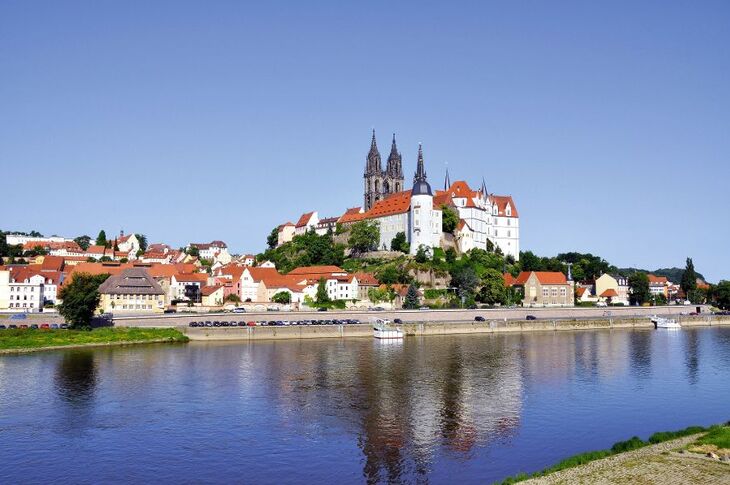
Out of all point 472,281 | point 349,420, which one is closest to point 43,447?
point 349,420

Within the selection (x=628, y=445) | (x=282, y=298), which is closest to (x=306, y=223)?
(x=282, y=298)

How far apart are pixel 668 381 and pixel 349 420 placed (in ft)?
77.1

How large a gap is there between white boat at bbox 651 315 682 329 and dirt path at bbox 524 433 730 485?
69.5 metres

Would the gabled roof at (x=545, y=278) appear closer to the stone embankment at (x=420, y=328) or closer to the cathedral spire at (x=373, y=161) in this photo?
the stone embankment at (x=420, y=328)

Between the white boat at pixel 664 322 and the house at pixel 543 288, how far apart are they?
41.8ft

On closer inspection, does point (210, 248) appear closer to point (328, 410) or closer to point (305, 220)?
point (305, 220)

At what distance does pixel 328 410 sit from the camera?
114 ft

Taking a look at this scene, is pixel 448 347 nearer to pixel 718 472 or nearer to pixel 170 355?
pixel 170 355

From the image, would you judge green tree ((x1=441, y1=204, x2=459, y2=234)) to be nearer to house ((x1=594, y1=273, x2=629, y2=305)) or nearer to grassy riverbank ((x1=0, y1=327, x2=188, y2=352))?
house ((x1=594, y1=273, x2=629, y2=305))

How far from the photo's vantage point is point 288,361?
51750 mm

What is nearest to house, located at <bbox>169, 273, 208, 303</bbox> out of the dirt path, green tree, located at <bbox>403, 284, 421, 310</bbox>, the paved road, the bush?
the paved road

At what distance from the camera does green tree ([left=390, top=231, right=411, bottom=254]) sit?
107688 mm

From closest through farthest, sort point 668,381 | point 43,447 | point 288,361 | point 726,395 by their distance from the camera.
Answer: point 43,447 < point 726,395 < point 668,381 < point 288,361

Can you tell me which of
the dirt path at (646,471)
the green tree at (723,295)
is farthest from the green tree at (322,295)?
the dirt path at (646,471)
